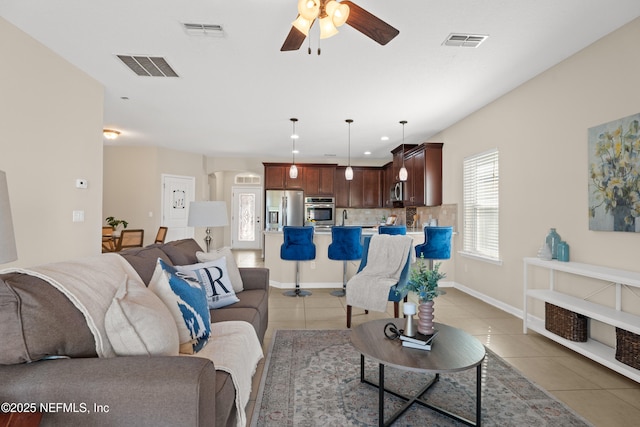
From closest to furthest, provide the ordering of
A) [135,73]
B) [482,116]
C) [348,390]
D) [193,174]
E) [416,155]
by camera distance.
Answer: [348,390] → [135,73] → [482,116] → [416,155] → [193,174]

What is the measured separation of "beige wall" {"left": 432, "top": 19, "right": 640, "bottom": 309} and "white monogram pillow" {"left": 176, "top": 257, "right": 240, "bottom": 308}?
3158mm

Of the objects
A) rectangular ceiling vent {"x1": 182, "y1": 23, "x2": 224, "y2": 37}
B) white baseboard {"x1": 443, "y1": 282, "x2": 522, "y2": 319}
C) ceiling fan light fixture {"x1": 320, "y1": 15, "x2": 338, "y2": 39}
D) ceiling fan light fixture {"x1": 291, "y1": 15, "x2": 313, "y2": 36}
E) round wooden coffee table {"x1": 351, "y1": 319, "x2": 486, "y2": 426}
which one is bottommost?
white baseboard {"x1": 443, "y1": 282, "x2": 522, "y2": 319}

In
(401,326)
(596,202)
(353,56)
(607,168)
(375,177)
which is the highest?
(353,56)

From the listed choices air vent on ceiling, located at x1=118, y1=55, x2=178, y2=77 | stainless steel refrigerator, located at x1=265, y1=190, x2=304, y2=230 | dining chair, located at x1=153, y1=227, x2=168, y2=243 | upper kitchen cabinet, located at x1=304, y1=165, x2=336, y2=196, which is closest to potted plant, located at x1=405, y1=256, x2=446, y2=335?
air vent on ceiling, located at x1=118, y1=55, x2=178, y2=77

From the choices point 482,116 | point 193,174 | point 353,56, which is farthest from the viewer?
point 193,174

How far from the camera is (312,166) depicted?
8234 millimetres

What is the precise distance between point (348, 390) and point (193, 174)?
7.12 meters

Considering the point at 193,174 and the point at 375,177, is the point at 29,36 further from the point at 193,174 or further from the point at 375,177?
the point at 375,177

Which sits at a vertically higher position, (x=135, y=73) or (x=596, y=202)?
(x=135, y=73)

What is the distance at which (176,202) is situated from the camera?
25.6ft

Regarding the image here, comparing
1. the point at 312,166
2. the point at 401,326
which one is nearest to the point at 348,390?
the point at 401,326

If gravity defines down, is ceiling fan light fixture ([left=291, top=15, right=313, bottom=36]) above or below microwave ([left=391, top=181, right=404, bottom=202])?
above

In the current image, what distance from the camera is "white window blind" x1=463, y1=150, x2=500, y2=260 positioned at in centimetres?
445

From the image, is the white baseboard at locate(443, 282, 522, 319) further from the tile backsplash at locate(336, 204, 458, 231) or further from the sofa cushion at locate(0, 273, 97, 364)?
the sofa cushion at locate(0, 273, 97, 364)
